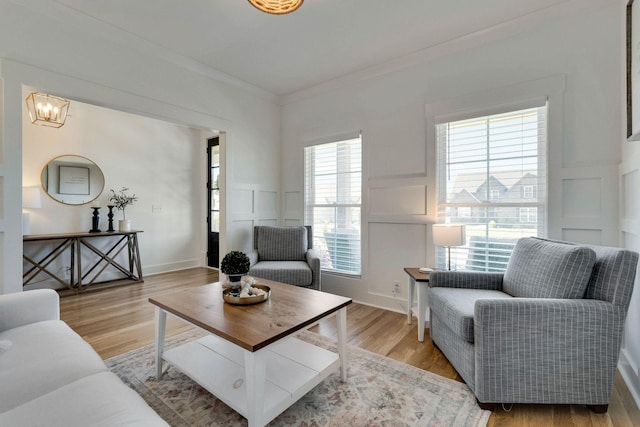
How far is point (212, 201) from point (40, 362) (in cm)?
425

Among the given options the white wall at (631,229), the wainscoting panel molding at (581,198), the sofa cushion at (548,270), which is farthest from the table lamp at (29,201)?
the white wall at (631,229)

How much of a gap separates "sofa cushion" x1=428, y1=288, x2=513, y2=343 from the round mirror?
177 inches

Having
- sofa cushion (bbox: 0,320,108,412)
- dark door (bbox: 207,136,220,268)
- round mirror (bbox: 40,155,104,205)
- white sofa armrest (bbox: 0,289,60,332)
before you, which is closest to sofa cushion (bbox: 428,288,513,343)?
sofa cushion (bbox: 0,320,108,412)

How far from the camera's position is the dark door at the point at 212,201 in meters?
5.24

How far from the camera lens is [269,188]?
4.07 m

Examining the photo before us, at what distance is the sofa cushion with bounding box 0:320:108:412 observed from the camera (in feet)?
3.46

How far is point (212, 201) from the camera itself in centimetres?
A: 530

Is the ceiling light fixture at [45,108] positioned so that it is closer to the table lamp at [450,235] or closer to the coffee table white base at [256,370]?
the coffee table white base at [256,370]

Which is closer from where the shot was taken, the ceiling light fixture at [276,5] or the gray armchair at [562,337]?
the gray armchair at [562,337]

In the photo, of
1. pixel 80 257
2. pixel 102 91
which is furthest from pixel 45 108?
pixel 80 257

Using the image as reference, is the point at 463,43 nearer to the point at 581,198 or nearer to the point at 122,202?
the point at 581,198

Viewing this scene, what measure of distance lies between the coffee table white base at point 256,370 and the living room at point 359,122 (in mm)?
1486

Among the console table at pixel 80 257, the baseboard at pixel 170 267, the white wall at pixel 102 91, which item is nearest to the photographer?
the white wall at pixel 102 91

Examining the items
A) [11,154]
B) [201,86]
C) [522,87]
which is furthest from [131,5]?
[522,87]
